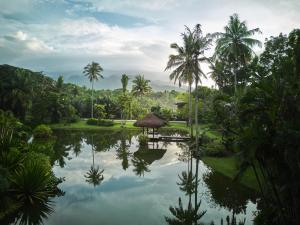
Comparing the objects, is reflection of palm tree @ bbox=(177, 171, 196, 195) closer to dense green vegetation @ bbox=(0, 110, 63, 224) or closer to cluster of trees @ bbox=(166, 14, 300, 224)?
cluster of trees @ bbox=(166, 14, 300, 224)

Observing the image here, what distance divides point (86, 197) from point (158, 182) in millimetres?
4717

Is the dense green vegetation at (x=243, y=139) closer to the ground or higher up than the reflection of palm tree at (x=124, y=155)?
higher up

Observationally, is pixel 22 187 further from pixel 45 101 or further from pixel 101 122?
pixel 101 122

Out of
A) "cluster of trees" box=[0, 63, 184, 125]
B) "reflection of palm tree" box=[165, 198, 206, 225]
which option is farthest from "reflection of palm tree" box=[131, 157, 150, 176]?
"cluster of trees" box=[0, 63, 184, 125]

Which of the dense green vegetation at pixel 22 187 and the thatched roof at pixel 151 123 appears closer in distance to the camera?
the dense green vegetation at pixel 22 187

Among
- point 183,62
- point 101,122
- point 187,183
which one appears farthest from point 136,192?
point 101,122

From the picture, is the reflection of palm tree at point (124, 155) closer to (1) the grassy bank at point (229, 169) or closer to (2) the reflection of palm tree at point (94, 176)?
(2) the reflection of palm tree at point (94, 176)

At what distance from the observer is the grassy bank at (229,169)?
48.2 ft

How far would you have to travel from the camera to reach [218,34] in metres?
29.8

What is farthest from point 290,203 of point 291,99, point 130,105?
point 130,105

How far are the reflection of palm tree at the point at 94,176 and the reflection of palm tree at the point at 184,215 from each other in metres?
6.16

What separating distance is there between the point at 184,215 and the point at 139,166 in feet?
32.0

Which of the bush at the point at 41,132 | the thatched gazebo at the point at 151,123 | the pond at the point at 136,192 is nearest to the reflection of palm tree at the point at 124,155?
the pond at the point at 136,192

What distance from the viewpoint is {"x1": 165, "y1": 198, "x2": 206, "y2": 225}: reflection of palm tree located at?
1036 cm
